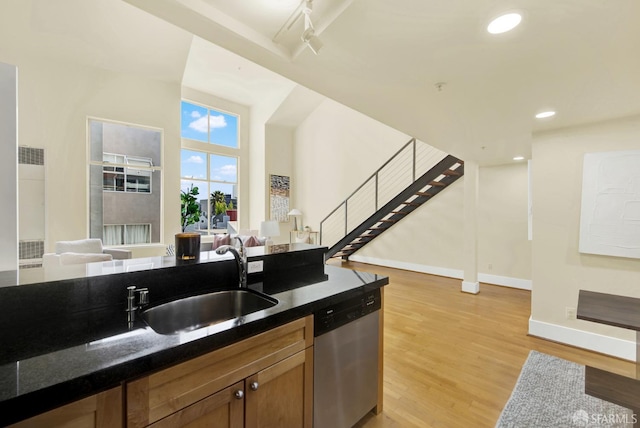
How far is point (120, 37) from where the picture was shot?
497 cm

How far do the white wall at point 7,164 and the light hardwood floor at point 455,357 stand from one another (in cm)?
233

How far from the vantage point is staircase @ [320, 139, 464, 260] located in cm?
520

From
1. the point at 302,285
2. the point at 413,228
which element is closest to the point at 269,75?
the point at 413,228

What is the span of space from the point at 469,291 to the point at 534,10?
14.0 feet

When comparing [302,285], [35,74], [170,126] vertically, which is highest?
[35,74]

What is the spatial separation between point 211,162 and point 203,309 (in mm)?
7098

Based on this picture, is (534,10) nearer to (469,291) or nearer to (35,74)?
(469,291)

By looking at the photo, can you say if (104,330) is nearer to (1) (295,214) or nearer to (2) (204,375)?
(2) (204,375)

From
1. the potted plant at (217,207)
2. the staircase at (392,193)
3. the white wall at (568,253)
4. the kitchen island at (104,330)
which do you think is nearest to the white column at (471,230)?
the staircase at (392,193)

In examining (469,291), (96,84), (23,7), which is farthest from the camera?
(96,84)

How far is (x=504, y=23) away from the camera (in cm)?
133

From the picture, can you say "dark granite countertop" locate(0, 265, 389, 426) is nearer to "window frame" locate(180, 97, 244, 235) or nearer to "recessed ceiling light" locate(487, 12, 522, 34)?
"recessed ceiling light" locate(487, 12, 522, 34)

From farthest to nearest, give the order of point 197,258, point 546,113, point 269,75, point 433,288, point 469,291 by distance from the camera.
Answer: point 269,75 → point 433,288 → point 469,291 → point 546,113 → point 197,258

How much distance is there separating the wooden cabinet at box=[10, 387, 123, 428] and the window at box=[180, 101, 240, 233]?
7126 mm
